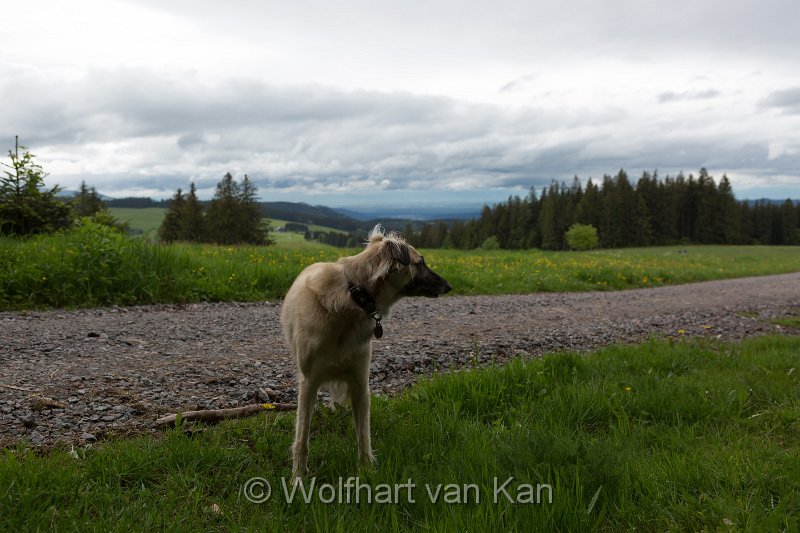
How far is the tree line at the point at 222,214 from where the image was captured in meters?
69.2

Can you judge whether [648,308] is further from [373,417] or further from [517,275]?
[373,417]

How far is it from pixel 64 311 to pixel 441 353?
7.15m

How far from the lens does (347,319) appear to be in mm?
4262

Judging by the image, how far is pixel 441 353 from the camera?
25.2 feet

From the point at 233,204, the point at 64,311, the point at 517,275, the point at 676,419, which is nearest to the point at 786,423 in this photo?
the point at 676,419

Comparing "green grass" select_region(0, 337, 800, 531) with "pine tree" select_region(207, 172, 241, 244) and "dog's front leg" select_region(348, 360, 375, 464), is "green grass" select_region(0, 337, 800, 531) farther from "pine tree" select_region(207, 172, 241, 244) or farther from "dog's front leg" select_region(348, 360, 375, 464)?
"pine tree" select_region(207, 172, 241, 244)

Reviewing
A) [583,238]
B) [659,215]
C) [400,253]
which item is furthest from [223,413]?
[659,215]

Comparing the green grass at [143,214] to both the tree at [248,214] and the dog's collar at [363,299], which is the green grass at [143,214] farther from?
the dog's collar at [363,299]

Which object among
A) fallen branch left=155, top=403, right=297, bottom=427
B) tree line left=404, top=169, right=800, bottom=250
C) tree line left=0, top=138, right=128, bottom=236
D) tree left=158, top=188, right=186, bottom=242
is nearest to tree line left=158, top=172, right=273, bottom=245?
tree left=158, top=188, right=186, bottom=242

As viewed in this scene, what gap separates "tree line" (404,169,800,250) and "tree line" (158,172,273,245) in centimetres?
4095

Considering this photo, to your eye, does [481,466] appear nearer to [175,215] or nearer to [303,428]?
[303,428]

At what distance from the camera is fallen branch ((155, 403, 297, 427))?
4602 millimetres

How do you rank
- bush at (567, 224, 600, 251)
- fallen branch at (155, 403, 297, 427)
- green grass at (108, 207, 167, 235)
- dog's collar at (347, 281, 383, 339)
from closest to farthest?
dog's collar at (347, 281, 383, 339) → fallen branch at (155, 403, 297, 427) → bush at (567, 224, 600, 251) → green grass at (108, 207, 167, 235)

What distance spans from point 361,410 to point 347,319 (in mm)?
854
